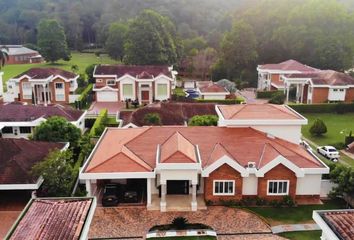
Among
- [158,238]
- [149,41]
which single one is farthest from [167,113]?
[149,41]

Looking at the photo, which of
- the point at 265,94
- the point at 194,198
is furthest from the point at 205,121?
the point at 265,94

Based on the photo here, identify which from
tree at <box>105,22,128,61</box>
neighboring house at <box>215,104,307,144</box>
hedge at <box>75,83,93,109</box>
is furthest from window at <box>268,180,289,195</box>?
tree at <box>105,22,128,61</box>

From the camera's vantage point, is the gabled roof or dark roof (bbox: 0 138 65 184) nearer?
the gabled roof

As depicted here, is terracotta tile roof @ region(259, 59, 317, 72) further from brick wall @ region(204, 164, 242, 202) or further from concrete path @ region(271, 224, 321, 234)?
concrete path @ region(271, 224, 321, 234)

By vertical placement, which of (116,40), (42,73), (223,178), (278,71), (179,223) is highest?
(116,40)

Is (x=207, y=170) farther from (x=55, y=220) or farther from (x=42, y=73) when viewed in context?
(x=42, y=73)
